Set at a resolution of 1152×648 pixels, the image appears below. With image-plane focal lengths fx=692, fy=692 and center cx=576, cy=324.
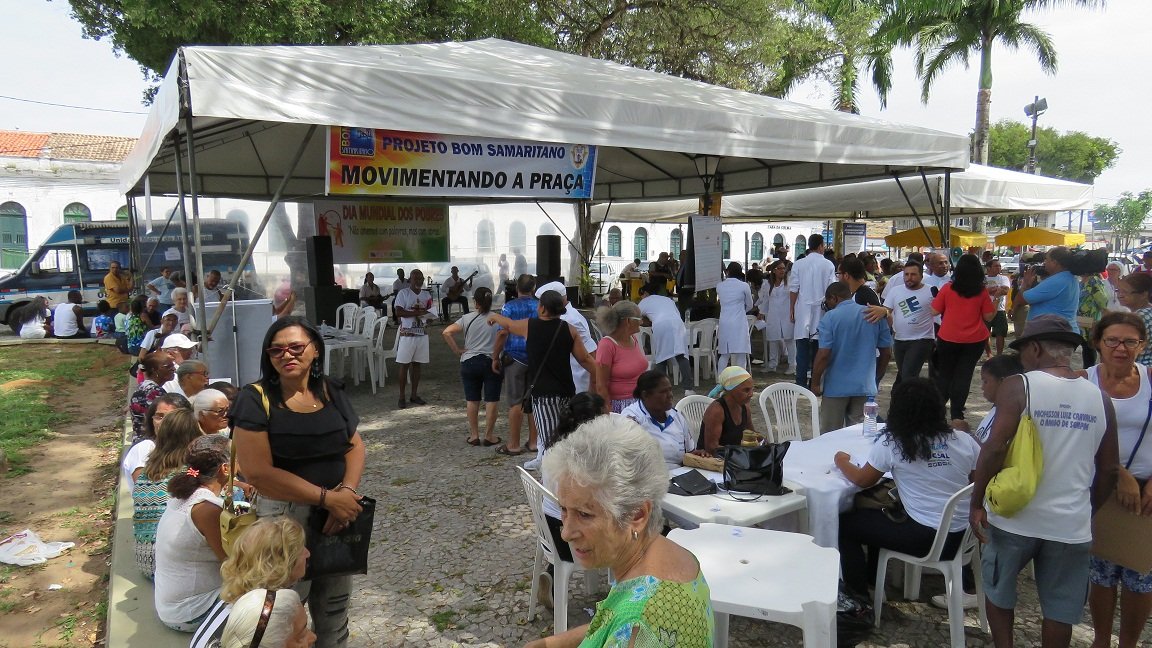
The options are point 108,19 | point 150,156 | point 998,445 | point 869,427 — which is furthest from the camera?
point 108,19

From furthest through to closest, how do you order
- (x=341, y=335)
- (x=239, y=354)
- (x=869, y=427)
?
(x=341, y=335) → (x=239, y=354) → (x=869, y=427)

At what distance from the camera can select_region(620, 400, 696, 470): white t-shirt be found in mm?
3613

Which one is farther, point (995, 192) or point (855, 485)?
point (995, 192)

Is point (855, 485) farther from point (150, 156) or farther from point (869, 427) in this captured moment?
point (150, 156)

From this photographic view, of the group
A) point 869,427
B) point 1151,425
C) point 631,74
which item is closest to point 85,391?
point 631,74

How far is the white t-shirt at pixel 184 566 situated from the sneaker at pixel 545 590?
1423 mm

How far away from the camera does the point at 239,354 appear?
622cm

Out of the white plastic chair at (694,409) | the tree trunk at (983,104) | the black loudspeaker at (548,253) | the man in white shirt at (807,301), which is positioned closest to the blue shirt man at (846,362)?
the white plastic chair at (694,409)

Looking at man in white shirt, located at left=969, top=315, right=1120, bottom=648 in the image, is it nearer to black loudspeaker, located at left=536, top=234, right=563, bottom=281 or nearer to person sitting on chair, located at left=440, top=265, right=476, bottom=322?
person sitting on chair, located at left=440, top=265, right=476, bottom=322

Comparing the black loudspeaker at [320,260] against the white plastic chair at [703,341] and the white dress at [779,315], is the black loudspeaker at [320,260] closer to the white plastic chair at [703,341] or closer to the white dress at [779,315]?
the white plastic chair at [703,341]

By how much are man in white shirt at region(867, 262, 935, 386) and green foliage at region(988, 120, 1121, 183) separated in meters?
54.2

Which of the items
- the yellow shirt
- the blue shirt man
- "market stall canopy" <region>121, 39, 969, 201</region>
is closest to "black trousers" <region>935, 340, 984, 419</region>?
the blue shirt man

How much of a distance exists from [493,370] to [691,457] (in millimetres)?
2691

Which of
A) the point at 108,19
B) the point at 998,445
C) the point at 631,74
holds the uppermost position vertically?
the point at 108,19
